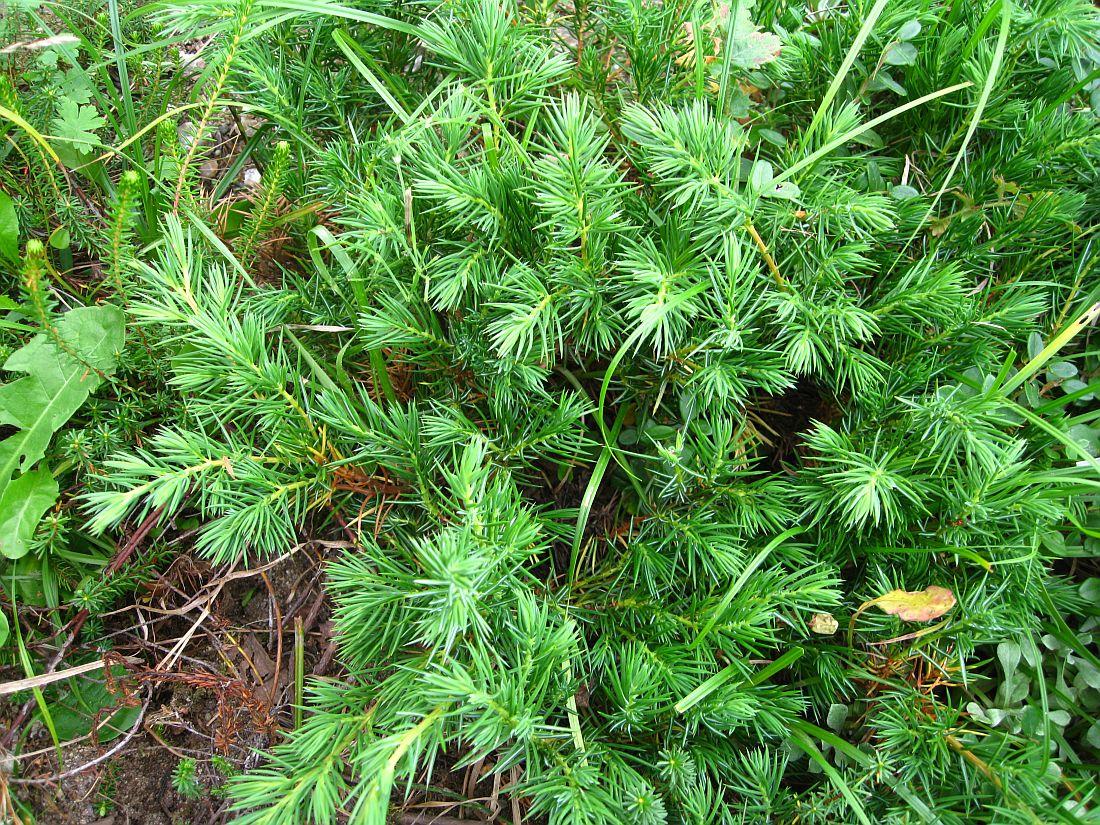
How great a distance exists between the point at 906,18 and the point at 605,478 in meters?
1.37

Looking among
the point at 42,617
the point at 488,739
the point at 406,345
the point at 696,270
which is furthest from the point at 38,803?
the point at 696,270

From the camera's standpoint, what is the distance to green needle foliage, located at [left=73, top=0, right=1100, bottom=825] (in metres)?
1.59

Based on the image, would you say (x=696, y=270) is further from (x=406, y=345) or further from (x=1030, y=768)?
(x=1030, y=768)

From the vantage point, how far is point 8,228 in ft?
6.95

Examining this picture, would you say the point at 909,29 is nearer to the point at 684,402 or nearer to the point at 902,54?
the point at 902,54

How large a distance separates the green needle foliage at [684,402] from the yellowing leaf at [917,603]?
5 centimetres

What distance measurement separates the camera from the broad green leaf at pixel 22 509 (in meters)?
1.96

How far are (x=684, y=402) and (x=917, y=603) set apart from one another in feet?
2.25

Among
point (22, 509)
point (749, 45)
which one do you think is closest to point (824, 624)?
point (749, 45)

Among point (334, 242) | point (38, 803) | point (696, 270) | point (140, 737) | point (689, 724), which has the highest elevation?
point (696, 270)

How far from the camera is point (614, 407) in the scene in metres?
2.04

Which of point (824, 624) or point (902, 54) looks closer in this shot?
point (824, 624)

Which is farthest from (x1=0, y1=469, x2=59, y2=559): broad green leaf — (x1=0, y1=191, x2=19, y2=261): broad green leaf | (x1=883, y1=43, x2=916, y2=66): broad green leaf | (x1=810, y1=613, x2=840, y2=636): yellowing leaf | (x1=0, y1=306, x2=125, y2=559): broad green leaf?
(x1=883, y1=43, x2=916, y2=66): broad green leaf

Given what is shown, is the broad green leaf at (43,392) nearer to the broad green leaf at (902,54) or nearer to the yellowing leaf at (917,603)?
the yellowing leaf at (917,603)
